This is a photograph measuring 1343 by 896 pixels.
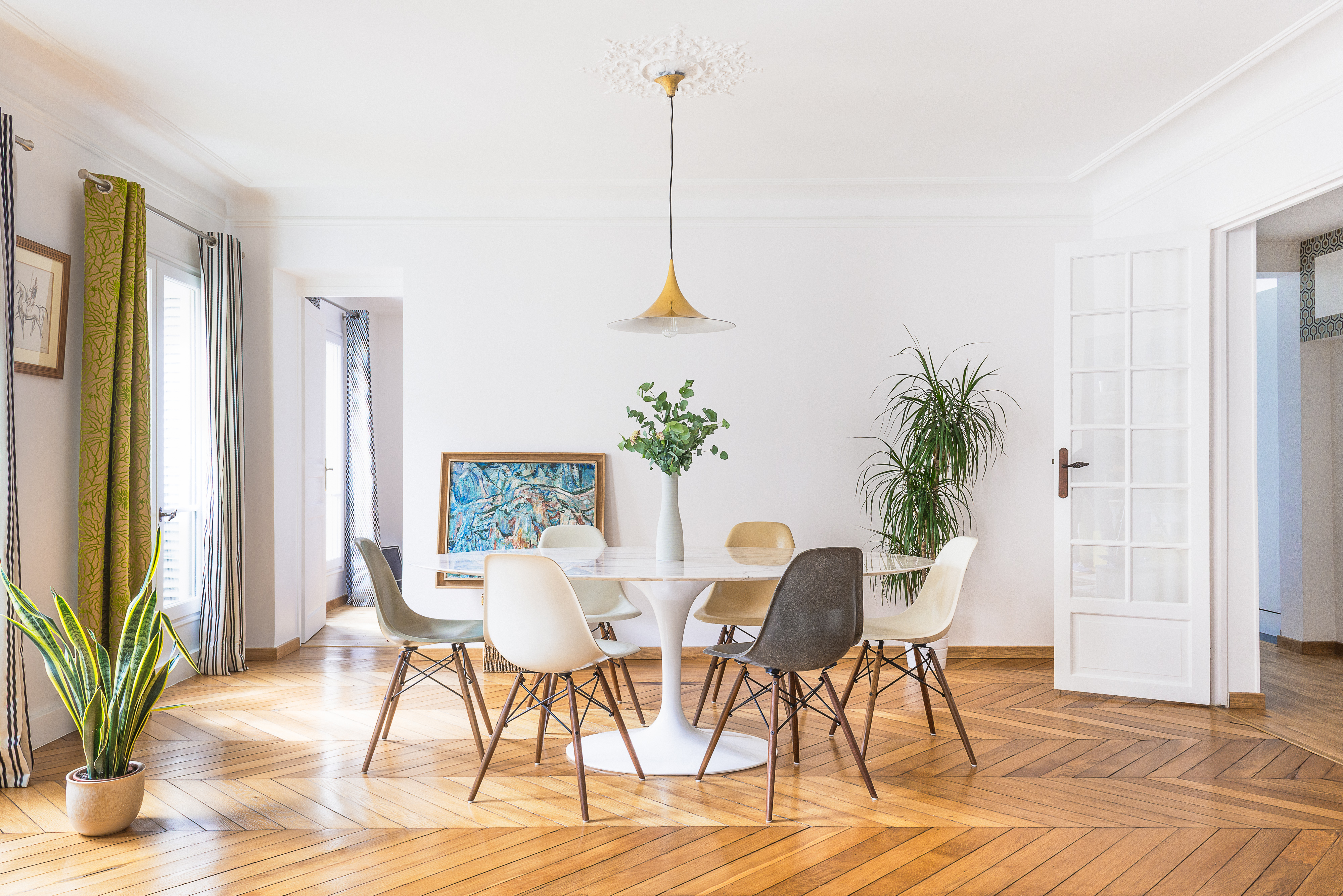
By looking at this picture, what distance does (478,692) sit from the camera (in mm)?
3447

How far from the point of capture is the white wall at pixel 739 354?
16.4 feet

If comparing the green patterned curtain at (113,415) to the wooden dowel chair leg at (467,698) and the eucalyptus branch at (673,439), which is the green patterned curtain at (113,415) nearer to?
the wooden dowel chair leg at (467,698)

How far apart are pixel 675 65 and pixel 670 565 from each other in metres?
1.92

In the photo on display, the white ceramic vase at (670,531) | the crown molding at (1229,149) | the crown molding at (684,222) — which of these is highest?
the crown molding at (1229,149)

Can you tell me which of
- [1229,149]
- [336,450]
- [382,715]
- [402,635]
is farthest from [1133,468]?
[336,450]

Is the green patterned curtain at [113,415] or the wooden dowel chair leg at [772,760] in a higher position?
the green patterned curtain at [113,415]

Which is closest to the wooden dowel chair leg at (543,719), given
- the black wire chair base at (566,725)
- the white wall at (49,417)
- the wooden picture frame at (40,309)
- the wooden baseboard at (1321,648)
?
the black wire chair base at (566,725)

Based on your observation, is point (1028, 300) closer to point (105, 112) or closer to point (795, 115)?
point (795, 115)

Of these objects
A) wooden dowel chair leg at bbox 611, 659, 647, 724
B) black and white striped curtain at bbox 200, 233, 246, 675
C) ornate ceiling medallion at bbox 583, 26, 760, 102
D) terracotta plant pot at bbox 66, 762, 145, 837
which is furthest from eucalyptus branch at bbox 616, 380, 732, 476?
black and white striped curtain at bbox 200, 233, 246, 675

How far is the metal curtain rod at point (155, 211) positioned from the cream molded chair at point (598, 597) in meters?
2.38

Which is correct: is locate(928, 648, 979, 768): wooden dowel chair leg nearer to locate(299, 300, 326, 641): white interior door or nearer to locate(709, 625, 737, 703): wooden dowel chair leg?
locate(709, 625, 737, 703): wooden dowel chair leg

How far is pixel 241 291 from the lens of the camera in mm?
4957

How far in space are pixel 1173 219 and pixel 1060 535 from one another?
5.44 feet

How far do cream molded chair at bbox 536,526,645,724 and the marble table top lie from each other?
25cm
